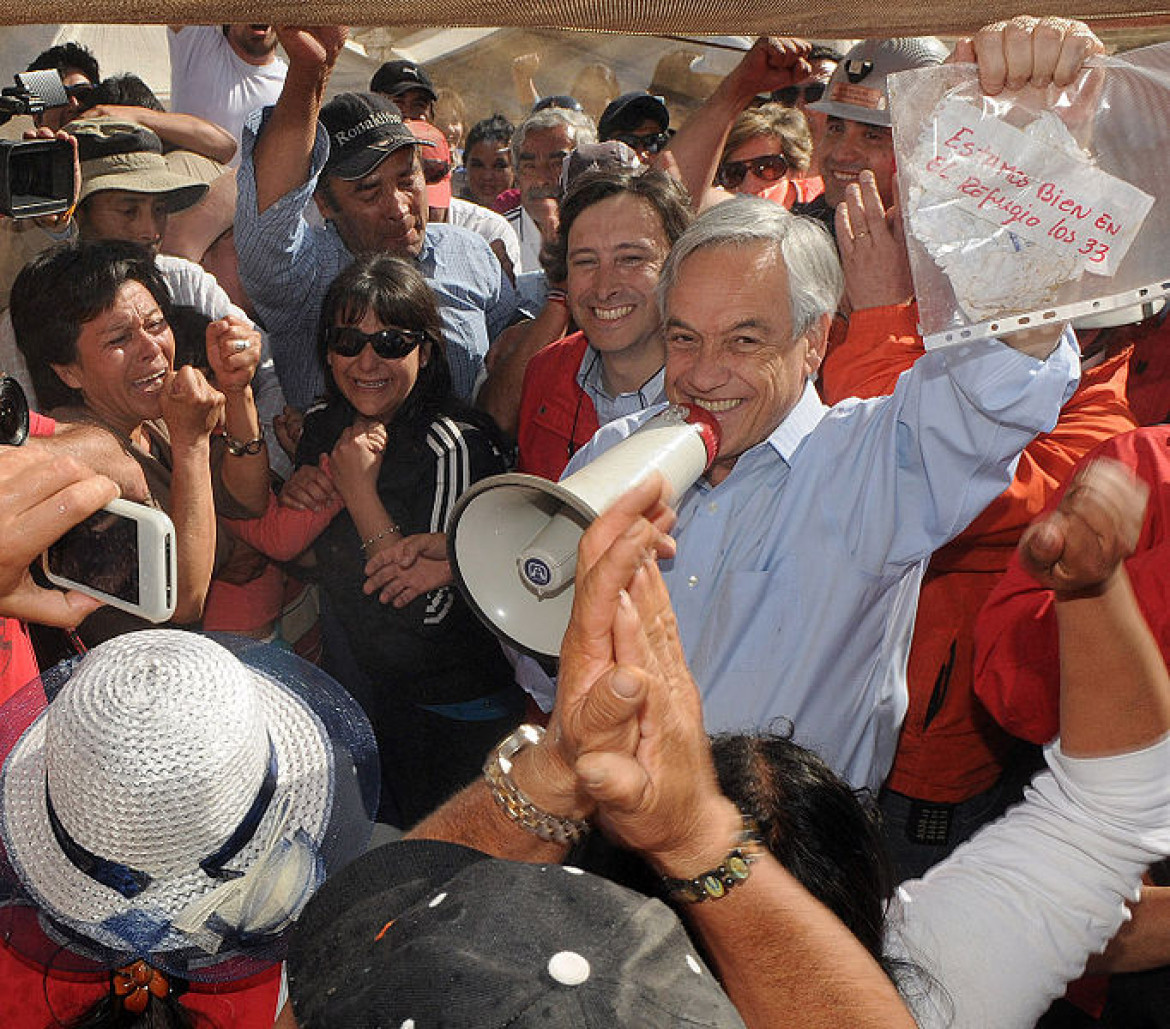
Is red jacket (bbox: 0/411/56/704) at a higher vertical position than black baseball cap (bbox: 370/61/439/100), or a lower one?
lower

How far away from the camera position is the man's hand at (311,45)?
2.87m

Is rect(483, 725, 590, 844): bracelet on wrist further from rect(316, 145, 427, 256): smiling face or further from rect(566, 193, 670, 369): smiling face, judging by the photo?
rect(316, 145, 427, 256): smiling face

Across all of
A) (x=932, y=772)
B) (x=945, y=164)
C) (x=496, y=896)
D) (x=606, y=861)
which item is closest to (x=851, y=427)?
(x=945, y=164)

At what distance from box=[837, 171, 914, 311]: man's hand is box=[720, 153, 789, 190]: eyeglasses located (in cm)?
254

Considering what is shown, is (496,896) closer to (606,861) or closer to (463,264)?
(606,861)

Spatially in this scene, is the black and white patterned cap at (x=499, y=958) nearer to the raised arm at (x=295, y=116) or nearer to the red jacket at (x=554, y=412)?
the red jacket at (x=554, y=412)

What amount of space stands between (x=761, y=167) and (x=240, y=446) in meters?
2.90

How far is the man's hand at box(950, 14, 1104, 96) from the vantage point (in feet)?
4.86

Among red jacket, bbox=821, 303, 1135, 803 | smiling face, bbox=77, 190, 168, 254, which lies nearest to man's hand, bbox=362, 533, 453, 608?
red jacket, bbox=821, 303, 1135, 803

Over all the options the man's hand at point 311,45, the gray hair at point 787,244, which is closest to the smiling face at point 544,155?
the man's hand at point 311,45

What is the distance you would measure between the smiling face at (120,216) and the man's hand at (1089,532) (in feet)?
10.4

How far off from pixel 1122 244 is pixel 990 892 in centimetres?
89

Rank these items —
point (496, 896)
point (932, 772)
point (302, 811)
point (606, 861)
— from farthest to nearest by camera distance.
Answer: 1. point (932, 772)
2. point (302, 811)
3. point (606, 861)
4. point (496, 896)

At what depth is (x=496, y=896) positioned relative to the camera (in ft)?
3.49
